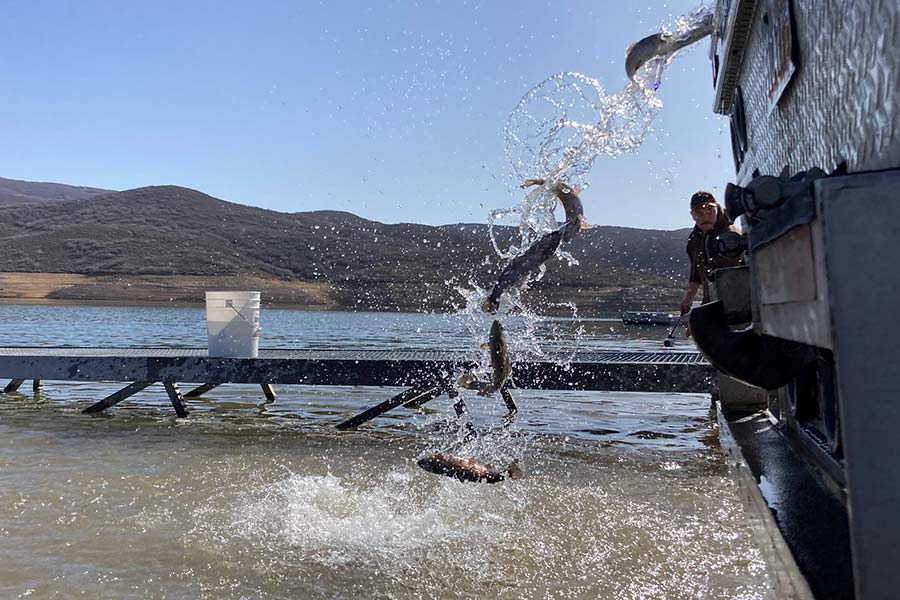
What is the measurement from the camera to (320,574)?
3.97 metres

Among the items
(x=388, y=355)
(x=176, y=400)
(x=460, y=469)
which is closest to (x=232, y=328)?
(x=176, y=400)

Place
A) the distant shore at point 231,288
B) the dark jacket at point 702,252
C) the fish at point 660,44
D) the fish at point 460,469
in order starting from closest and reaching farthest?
the fish at point 660,44 < the dark jacket at point 702,252 < the fish at point 460,469 < the distant shore at point 231,288

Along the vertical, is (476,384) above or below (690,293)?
below

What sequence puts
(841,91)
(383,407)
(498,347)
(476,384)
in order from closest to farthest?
(841,91) → (498,347) → (476,384) → (383,407)

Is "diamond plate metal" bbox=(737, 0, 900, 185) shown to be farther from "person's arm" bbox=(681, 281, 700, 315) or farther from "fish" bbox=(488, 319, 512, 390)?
"person's arm" bbox=(681, 281, 700, 315)

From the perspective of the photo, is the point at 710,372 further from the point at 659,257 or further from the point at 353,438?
the point at 659,257

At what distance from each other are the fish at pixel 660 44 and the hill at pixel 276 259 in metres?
72.3

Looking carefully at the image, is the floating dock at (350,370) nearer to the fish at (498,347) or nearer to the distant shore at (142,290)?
the fish at (498,347)

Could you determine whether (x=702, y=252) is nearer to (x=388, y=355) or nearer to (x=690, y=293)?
(x=690, y=293)

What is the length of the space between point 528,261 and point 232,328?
4822 millimetres

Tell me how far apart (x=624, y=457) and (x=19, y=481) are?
18.6ft

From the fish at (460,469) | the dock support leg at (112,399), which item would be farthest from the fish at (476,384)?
the dock support leg at (112,399)

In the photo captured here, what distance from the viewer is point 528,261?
5.86 meters

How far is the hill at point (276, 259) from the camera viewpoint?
9238 centimetres
